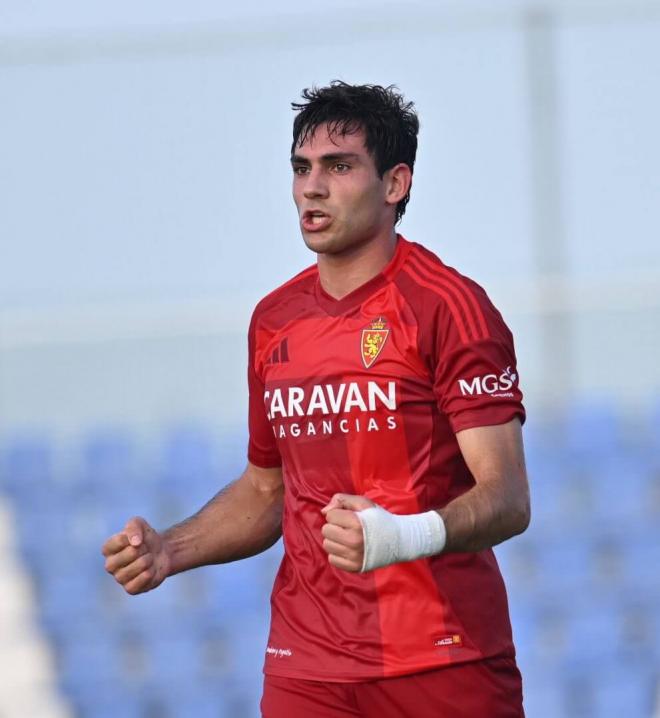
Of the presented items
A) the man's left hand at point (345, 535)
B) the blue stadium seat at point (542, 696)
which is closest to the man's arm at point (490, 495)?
the man's left hand at point (345, 535)

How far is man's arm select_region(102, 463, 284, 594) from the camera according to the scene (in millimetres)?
3373

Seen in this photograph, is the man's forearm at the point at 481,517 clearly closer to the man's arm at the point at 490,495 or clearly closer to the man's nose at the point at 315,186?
the man's arm at the point at 490,495

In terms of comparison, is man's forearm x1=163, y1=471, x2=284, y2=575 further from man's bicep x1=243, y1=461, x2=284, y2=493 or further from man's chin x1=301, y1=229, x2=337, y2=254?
man's chin x1=301, y1=229, x2=337, y2=254

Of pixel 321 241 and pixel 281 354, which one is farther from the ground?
pixel 321 241

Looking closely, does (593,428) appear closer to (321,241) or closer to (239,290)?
(239,290)

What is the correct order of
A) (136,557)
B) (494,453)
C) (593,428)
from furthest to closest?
(593,428), (136,557), (494,453)

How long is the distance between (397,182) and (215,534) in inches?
36.5

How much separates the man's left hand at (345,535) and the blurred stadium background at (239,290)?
4832 millimetres

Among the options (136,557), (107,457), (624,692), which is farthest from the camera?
(107,457)

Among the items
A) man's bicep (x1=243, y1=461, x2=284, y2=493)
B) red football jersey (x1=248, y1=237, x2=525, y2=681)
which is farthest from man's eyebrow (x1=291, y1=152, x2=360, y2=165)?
man's bicep (x1=243, y1=461, x2=284, y2=493)

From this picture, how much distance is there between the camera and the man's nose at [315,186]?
3348 millimetres

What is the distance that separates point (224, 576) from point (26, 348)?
59.8 inches

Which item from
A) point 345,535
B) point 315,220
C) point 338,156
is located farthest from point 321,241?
point 345,535

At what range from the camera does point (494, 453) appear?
309 centimetres
